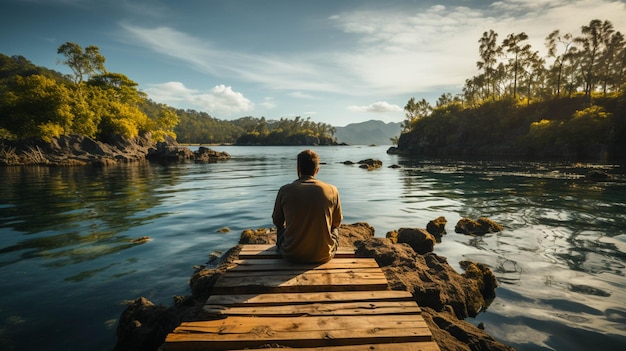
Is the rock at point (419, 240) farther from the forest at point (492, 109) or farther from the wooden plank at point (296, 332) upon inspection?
the forest at point (492, 109)

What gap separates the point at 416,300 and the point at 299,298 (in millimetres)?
3097

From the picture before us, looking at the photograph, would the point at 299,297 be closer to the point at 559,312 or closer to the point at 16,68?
the point at 559,312

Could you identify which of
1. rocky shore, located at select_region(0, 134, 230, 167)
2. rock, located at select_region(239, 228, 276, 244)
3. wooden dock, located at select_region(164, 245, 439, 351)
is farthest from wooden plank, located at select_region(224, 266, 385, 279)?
rocky shore, located at select_region(0, 134, 230, 167)

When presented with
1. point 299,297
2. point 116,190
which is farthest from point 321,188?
point 116,190

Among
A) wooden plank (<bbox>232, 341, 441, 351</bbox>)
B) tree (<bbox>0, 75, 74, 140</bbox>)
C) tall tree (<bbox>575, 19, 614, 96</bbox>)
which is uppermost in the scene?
tall tree (<bbox>575, 19, 614, 96</bbox>)

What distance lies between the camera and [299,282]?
4629mm

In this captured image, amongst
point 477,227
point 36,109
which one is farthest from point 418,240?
point 36,109

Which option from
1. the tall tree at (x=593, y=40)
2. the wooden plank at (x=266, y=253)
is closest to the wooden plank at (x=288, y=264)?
the wooden plank at (x=266, y=253)

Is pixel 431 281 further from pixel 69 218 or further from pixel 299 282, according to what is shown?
pixel 69 218

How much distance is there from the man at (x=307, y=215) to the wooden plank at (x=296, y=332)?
5.30ft

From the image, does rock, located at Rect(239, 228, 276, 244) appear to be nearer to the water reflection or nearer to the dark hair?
the water reflection

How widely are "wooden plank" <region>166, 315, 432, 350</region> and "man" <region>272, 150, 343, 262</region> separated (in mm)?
1616

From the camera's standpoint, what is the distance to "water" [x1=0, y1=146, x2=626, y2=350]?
5.99m

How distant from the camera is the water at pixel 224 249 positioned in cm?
599
